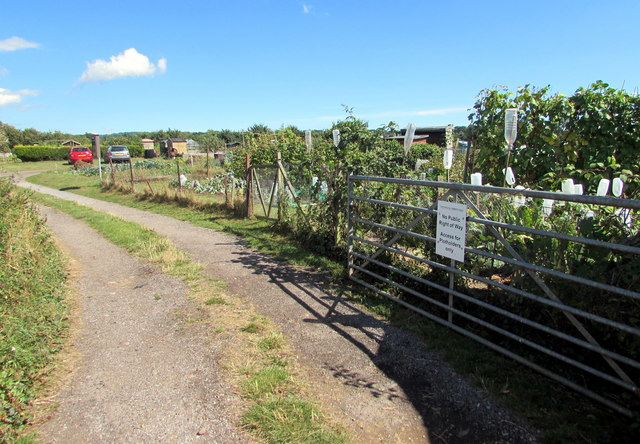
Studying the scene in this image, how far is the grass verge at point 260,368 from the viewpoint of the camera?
9.03 ft

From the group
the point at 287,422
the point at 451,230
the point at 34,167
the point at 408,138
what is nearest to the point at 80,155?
the point at 34,167

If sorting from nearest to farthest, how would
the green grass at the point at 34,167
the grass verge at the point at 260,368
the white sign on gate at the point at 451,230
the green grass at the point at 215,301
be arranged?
the grass verge at the point at 260,368, the white sign on gate at the point at 451,230, the green grass at the point at 215,301, the green grass at the point at 34,167

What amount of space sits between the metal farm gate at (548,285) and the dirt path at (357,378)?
579 mm

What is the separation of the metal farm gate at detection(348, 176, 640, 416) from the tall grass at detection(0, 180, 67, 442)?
11.6 feet

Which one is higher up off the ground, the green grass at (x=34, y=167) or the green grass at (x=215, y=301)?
the green grass at (x=34, y=167)

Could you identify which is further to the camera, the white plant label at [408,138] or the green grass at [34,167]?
the green grass at [34,167]

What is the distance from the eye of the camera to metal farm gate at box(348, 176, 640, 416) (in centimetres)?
279

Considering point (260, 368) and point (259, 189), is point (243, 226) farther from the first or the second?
point (260, 368)

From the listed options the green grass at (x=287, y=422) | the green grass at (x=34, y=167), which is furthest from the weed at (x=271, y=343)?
the green grass at (x=34, y=167)

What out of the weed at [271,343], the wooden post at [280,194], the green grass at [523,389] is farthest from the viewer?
the wooden post at [280,194]

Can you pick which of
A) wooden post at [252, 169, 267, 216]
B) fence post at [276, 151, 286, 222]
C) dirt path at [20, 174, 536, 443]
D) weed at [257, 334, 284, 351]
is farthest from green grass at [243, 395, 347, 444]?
wooden post at [252, 169, 267, 216]

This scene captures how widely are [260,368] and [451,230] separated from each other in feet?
7.13

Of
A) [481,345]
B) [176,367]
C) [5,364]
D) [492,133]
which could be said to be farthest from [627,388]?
[492,133]

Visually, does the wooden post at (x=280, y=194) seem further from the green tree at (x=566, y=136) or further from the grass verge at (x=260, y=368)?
the green tree at (x=566, y=136)
